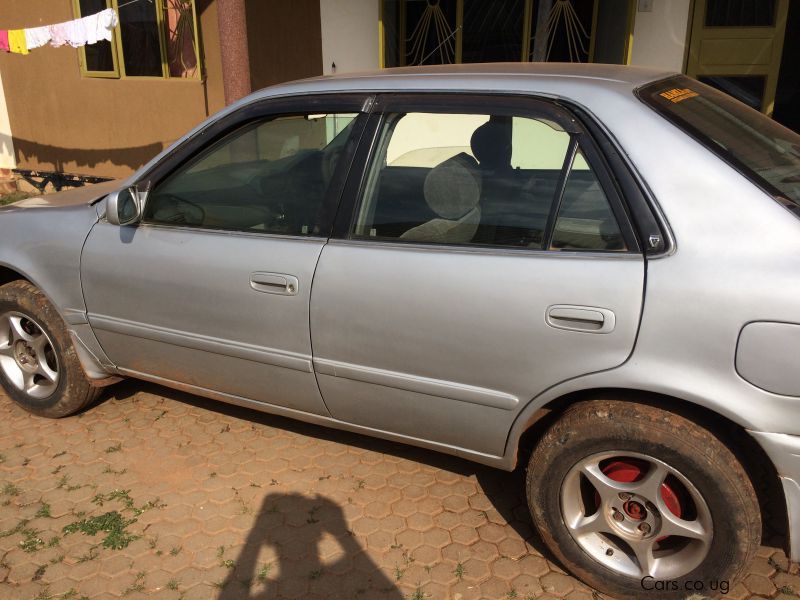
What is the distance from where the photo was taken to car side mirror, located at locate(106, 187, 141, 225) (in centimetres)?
308

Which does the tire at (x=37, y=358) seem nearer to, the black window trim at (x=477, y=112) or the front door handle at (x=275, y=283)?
the front door handle at (x=275, y=283)

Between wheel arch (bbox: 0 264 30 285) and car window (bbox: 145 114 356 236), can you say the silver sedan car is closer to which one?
car window (bbox: 145 114 356 236)

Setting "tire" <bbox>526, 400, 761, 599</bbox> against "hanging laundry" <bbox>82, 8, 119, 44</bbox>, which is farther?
"hanging laundry" <bbox>82, 8, 119, 44</bbox>

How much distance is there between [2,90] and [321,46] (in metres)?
→ 4.89

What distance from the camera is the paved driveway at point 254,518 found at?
262cm

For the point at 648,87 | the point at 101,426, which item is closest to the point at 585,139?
the point at 648,87

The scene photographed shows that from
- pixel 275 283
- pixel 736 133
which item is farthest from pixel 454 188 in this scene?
pixel 736 133

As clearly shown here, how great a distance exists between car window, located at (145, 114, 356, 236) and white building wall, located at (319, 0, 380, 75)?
542 centimetres

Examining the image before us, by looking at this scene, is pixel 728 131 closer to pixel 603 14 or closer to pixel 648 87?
pixel 648 87

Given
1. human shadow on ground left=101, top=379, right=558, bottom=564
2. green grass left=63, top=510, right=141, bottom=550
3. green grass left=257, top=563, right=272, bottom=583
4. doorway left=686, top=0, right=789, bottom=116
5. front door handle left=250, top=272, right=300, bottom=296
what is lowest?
green grass left=257, top=563, right=272, bottom=583

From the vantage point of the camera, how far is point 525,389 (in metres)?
2.41

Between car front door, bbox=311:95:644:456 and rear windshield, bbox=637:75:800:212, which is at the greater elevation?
rear windshield, bbox=637:75:800:212

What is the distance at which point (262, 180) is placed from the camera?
313 centimetres

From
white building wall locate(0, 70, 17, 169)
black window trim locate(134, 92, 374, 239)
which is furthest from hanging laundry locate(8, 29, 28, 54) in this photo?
black window trim locate(134, 92, 374, 239)
